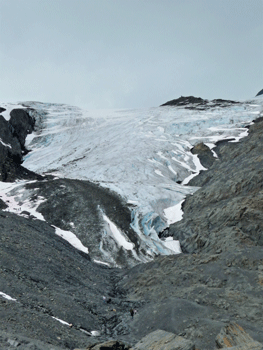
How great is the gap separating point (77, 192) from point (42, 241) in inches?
595

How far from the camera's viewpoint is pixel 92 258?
3150 cm

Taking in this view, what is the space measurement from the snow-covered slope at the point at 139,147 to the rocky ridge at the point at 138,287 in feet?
25.5

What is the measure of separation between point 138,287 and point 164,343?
12.2m

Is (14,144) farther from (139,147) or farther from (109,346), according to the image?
(109,346)

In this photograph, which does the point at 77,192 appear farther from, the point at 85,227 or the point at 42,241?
the point at 42,241

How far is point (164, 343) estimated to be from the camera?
12.3 m

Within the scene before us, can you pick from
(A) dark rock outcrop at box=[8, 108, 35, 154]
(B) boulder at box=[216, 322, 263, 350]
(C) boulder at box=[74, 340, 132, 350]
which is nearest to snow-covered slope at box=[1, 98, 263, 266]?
(A) dark rock outcrop at box=[8, 108, 35, 154]

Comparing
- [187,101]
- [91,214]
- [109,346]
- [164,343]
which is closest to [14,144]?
[91,214]

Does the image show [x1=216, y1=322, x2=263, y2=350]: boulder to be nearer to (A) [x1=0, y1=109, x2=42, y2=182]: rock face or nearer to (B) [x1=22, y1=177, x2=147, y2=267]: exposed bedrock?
Answer: (B) [x1=22, y1=177, x2=147, y2=267]: exposed bedrock

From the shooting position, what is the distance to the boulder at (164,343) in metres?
11.1

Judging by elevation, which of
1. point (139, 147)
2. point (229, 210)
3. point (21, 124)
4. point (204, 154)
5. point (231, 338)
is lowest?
point (231, 338)

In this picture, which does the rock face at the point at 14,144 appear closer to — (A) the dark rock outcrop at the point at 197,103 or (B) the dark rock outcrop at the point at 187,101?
(A) the dark rock outcrop at the point at 197,103

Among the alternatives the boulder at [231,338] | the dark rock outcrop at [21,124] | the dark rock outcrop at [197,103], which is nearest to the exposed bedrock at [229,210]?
the boulder at [231,338]

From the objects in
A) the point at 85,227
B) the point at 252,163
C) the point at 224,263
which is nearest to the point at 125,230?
the point at 85,227
